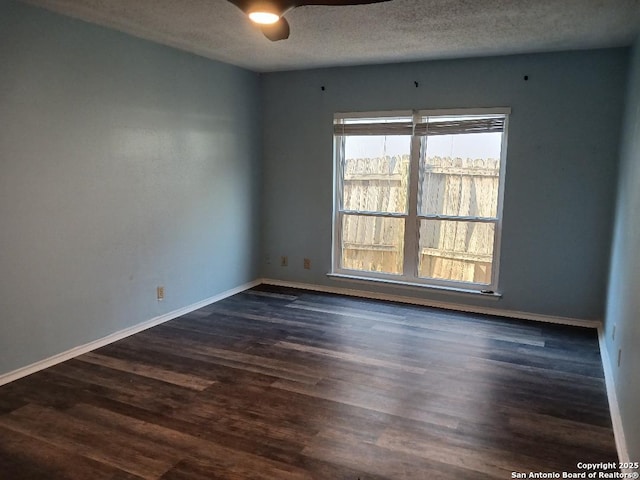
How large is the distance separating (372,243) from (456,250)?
90 cm

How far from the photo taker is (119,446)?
2365mm

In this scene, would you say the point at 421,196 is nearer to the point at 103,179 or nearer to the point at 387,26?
the point at 387,26

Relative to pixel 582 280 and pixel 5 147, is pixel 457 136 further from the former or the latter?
pixel 5 147

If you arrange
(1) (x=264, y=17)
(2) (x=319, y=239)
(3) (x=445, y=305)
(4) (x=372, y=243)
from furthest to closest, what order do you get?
(2) (x=319, y=239) < (4) (x=372, y=243) < (3) (x=445, y=305) < (1) (x=264, y=17)

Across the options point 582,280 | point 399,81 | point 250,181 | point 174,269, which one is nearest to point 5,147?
point 174,269

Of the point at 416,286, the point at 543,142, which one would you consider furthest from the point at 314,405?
the point at 543,142

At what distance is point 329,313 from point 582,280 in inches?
90.6

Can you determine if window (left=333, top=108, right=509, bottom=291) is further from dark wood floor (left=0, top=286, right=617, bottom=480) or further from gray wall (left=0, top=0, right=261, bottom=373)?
gray wall (left=0, top=0, right=261, bottom=373)

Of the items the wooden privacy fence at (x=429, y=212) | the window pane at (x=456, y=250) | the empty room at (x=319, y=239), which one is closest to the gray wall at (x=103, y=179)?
the empty room at (x=319, y=239)

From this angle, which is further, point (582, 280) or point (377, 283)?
point (377, 283)

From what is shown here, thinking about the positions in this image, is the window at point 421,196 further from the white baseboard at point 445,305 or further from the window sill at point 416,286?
the white baseboard at point 445,305

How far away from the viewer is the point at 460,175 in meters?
4.70

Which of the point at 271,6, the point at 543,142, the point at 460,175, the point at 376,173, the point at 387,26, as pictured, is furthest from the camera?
the point at 376,173

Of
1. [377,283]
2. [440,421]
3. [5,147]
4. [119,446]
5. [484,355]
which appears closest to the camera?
[119,446]
